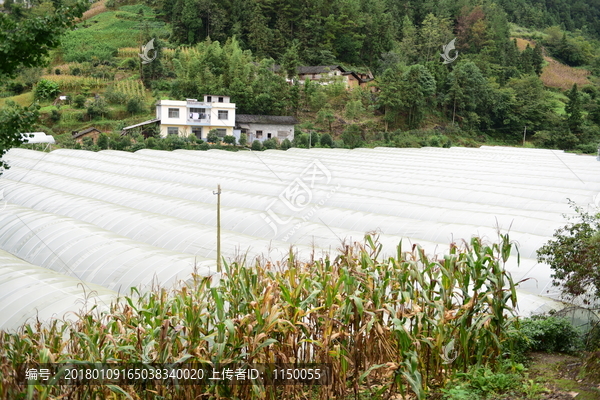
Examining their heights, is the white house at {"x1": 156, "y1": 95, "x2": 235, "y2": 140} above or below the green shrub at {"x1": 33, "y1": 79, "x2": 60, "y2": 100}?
below

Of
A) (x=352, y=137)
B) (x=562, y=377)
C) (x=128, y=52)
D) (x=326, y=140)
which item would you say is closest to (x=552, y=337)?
(x=562, y=377)

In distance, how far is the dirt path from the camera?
186 inches

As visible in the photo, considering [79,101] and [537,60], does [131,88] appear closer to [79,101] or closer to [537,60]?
[79,101]

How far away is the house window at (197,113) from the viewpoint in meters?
35.3

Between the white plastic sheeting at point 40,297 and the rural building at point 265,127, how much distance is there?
29.2 metres

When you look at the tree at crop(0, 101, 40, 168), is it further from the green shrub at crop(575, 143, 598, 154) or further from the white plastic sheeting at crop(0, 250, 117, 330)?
the green shrub at crop(575, 143, 598, 154)

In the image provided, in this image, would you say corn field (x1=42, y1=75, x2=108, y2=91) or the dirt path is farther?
corn field (x1=42, y1=75, x2=108, y2=91)

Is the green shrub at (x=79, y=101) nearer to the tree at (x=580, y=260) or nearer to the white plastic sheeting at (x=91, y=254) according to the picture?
the white plastic sheeting at (x=91, y=254)

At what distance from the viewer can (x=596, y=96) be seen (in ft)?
170

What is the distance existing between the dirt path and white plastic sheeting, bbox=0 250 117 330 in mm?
4818

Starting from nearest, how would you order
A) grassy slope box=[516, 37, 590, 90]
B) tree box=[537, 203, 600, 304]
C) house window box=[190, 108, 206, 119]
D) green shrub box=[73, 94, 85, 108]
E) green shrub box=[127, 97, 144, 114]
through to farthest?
tree box=[537, 203, 600, 304], house window box=[190, 108, 206, 119], green shrub box=[127, 97, 144, 114], green shrub box=[73, 94, 85, 108], grassy slope box=[516, 37, 590, 90]

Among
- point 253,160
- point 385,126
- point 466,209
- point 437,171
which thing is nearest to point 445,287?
point 466,209

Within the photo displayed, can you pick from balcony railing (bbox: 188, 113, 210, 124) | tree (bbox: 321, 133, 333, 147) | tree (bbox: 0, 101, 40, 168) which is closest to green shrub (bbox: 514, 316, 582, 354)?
tree (bbox: 0, 101, 40, 168)

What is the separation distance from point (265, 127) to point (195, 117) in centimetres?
464
